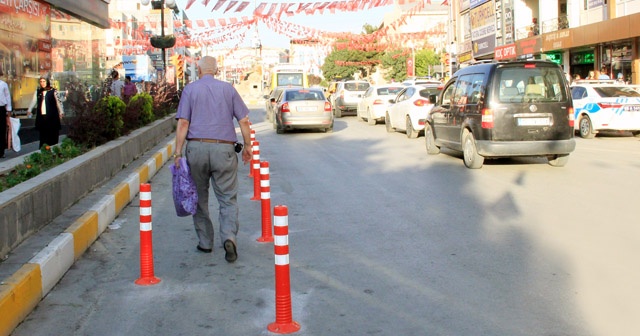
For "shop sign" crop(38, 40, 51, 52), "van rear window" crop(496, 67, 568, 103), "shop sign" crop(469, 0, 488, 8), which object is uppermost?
"shop sign" crop(469, 0, 488, 8)

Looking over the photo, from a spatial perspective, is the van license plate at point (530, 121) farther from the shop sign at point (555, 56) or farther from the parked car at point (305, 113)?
the shop sign at point (555, 56)

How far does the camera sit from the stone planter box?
5.48 m

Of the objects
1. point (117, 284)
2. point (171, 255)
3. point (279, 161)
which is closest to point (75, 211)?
point (171, 255)

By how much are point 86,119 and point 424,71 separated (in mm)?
65620

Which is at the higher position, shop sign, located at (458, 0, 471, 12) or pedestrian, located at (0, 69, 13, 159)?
shop sign, located at (458, 0, 471, 12)

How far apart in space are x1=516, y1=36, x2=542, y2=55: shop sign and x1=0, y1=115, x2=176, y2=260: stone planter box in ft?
88.7

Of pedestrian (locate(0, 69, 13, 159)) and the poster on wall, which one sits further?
the poster on wall

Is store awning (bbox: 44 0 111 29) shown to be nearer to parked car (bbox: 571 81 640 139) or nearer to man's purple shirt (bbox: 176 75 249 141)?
parked car (bbox: 571 81 640 139)

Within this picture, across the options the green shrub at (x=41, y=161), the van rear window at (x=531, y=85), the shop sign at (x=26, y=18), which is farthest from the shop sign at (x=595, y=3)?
the green shrub at (x=41, y=161)

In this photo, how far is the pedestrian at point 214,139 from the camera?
19.9ft

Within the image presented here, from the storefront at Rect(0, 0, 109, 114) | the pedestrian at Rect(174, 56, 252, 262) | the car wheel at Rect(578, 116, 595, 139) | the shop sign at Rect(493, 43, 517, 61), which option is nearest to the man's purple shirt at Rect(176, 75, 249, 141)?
the pedestrian at Rect(174, 56, 252, 262)

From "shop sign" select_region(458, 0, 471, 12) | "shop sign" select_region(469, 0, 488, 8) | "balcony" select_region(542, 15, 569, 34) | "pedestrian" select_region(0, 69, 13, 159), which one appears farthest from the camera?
"shop sign" select_region(458, 0, 471, 12)

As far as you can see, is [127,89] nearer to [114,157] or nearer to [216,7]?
[216,7]

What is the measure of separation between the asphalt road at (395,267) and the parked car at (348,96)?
21588 mm
